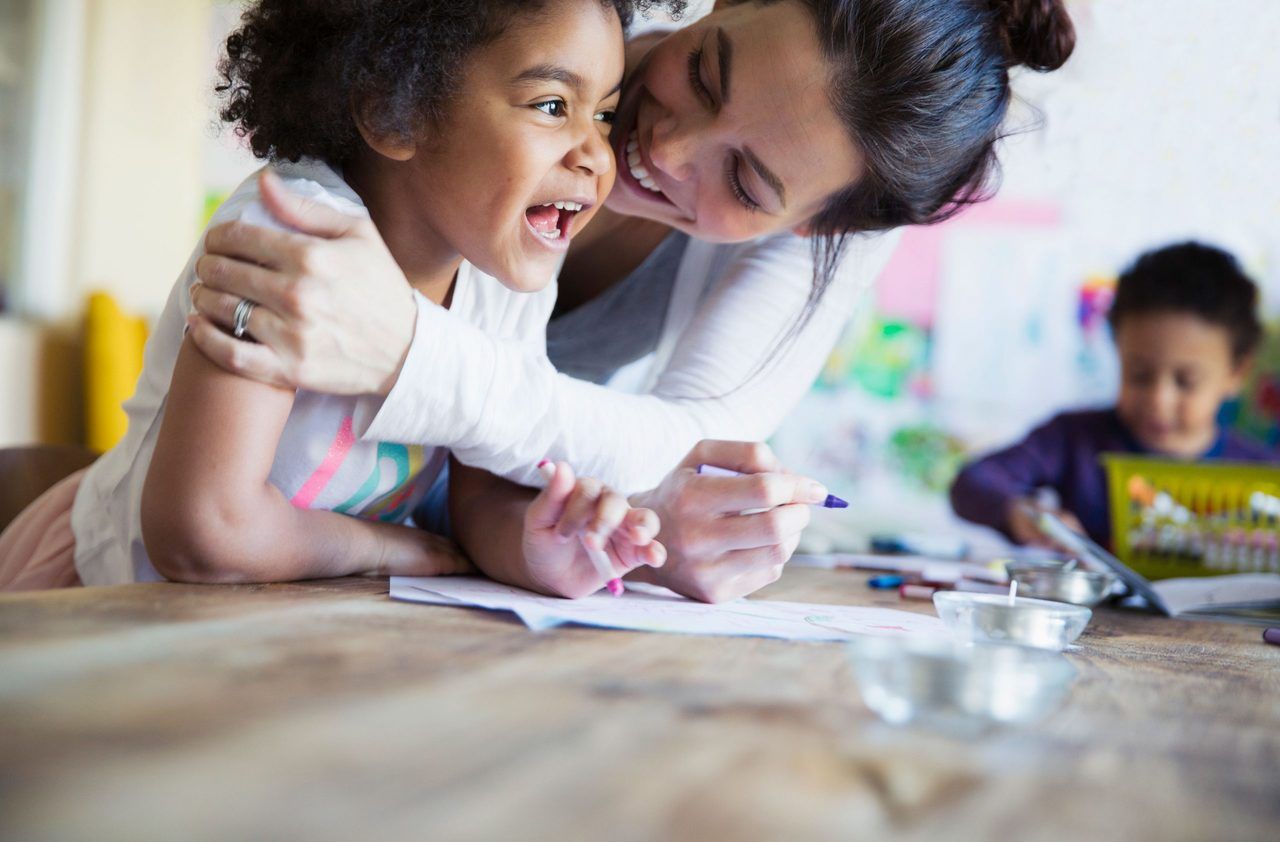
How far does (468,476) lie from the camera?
4.00 ft

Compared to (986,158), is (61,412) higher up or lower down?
lower down

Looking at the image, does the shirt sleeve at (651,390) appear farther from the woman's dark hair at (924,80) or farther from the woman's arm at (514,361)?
the woman's dark hair at (924,80)

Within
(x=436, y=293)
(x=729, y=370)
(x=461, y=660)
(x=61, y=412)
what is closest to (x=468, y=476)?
(x=436, y=293)

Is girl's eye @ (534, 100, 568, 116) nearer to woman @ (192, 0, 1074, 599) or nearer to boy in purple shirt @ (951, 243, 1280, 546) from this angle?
woman @ (192, 0, 1074, 599)

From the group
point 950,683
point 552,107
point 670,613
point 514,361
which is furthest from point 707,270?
point 950,683

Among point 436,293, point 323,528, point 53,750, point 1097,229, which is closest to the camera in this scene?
point 53,750

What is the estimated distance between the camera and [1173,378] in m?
2.64

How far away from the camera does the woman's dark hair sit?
1.17 m

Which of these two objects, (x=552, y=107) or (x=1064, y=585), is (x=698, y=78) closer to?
(x=552, y=107)

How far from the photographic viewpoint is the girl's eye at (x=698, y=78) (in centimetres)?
119

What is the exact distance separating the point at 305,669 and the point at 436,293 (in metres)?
0.68

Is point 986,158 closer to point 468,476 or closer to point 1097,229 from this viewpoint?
point 468,476

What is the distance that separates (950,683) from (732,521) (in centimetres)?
45

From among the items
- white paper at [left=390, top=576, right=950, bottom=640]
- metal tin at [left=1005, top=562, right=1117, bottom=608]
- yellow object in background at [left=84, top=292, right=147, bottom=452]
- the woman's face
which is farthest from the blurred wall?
metal tin at [left=1005, top=562, right=1117, bottom=608]
